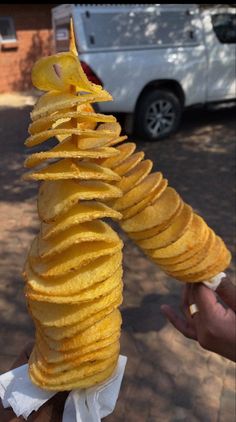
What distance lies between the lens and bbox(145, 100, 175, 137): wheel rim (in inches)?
331

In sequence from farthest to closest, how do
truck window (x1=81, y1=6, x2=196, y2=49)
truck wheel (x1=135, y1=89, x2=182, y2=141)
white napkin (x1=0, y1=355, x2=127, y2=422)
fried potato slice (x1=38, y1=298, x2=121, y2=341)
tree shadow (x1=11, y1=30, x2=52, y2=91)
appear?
tree shadow (x1=11, y1=30, x2=52, y2=91) < truck wheel (x1=135, y1=89, x2=182, y2=141) < truck window (x1=81, y1=6, x2=196, y2=49) < white napkin (x1=0, y1=355, x2=127, y2=422) < fried potato slice (x1=38, y1=298, x2=121, y2=341)

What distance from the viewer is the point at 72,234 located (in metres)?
1.37

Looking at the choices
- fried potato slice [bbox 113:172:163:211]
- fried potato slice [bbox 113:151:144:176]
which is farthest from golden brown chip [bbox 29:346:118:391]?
fried potato slice [bbox 113:151:144:176]

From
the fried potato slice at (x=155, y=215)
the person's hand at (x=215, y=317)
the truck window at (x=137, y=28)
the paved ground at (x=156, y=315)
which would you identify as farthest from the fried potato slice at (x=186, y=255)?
the truck window at (x=137, y=28)

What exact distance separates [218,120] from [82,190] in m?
9.20

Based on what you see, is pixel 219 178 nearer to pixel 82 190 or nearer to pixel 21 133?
pixel 21 133

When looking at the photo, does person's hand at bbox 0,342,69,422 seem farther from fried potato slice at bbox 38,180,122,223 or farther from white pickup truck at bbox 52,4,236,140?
white pickup truck at bbox 52,4,236,140

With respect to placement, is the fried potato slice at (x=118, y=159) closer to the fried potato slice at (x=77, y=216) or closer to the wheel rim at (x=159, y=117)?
the fried potato slice at (x=77, y=216)

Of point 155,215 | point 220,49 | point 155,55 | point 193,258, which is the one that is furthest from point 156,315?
point 220,49

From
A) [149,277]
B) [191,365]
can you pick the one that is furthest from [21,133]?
[191,365]

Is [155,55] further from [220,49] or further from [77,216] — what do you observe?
[77,216]

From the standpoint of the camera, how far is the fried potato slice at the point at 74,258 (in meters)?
1.39

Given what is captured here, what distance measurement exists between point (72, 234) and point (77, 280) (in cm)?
15

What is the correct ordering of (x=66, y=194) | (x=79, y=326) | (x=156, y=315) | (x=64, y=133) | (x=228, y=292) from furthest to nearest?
1. (x=156, y=315)
2. (x=228, y=292)
3. (x=79, y=326)
4. (x=66, y=194)
5. (x=64, y=133)
